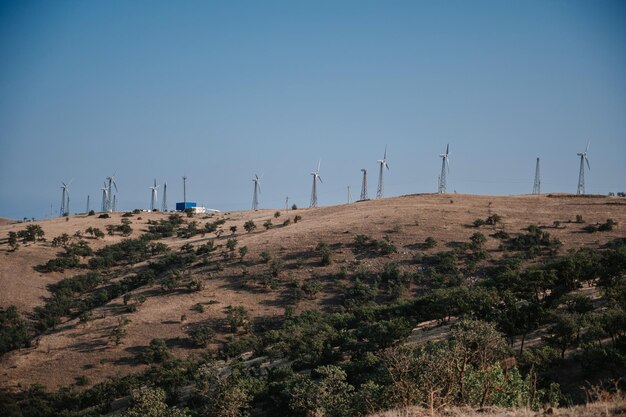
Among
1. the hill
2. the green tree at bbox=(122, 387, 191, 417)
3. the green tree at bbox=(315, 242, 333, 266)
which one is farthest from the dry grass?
the green tree at bbox=(315, 242, 333, 266)

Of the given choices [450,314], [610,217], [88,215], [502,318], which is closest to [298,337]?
[450,314]

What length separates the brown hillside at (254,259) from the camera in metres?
62.9

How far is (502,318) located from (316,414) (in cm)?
1981

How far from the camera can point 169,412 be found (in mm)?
34062

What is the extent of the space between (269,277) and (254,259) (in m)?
7.86

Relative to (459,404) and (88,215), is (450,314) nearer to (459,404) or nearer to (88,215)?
(459,404)

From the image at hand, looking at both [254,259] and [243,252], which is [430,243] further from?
[243,252]

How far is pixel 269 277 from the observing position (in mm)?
79438

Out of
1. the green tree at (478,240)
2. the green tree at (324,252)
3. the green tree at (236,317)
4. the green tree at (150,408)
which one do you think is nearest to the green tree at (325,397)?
the green tree at (150,408)

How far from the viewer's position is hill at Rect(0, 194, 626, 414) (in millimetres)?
58281

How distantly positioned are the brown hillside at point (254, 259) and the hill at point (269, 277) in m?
0.24

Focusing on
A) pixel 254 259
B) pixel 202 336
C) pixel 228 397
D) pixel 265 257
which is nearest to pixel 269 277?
pixel 265 257

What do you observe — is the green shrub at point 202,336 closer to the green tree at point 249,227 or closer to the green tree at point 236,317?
the green tree at point 236,317

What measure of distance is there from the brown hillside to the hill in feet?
0.78
